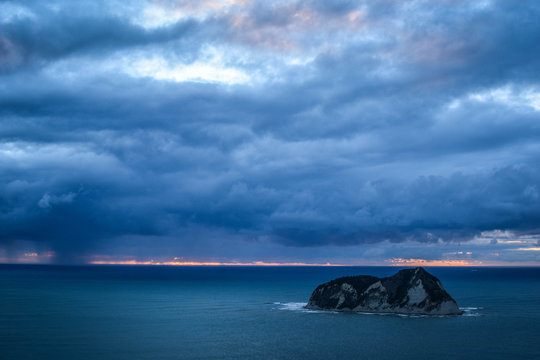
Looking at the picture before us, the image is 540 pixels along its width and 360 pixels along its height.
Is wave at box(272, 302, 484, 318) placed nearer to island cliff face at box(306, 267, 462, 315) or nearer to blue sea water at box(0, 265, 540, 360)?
blue sea water at box(0, 265, 540, 360)

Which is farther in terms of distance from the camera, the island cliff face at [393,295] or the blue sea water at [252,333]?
the island cliff face at [393,295]

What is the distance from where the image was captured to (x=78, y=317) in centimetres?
8669

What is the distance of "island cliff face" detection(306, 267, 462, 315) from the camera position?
91.5 meters

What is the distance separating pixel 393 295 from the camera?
311 ft

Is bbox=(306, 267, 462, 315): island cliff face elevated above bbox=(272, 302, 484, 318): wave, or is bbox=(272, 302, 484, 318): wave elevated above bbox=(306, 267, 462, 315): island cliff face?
bbox=(306, 267, 462, 315): island cliff face

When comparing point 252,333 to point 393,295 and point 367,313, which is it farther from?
point 393,295

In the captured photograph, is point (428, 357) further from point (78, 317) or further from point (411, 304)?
point (78, 317)

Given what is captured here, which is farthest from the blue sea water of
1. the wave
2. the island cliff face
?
the island cliff face

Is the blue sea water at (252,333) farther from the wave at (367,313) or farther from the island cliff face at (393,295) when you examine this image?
the island cliff face at (393,295)

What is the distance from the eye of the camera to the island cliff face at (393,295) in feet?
300

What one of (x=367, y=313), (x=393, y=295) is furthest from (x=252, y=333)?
(x=393, y=295)

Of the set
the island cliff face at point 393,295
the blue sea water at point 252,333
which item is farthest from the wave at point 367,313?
the island cliff face at point 393,295

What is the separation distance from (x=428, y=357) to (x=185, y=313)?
51.9m

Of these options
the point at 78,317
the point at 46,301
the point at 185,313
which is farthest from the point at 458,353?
the point at 46,301
